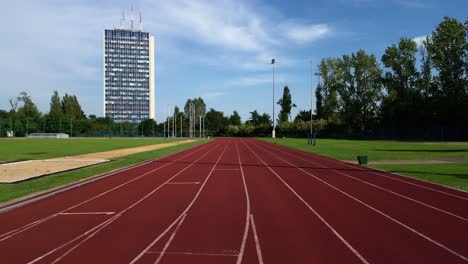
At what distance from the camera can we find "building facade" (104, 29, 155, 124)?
6555 inches

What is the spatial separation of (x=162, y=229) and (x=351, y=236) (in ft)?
11.3

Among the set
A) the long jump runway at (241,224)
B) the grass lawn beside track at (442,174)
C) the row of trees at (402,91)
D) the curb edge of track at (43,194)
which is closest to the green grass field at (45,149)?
the curb edge of track at (43,194)

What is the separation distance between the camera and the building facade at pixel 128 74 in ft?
546

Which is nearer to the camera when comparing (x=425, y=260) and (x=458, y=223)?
(x=425, y=260)

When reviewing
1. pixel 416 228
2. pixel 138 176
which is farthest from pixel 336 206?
pixel 138 176

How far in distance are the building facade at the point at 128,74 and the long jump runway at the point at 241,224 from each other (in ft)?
522

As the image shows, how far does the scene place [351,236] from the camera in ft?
25.0

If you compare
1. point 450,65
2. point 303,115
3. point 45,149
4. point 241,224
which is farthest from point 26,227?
point 303,115

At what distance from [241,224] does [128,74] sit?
16601cm

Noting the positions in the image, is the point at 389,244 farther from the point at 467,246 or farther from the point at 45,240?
the point at 45,240

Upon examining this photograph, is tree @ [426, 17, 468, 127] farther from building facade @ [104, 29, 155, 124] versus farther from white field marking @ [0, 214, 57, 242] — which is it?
building facade @ [104, 29, 155, 124]

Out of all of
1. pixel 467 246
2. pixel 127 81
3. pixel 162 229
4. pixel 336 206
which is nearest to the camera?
pixel 467 246

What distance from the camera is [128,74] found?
6604 inches

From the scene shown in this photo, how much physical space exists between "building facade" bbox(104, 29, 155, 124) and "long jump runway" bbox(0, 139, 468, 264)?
159087 millimetres
